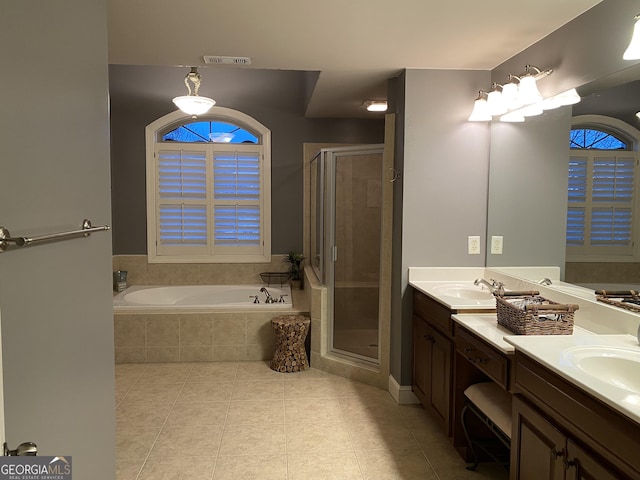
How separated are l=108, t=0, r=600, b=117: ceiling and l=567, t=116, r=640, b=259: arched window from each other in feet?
2.01

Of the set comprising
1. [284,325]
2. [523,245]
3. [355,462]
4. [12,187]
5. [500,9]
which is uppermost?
[500,9]

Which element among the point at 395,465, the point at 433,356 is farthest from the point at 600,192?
the point at 395,465

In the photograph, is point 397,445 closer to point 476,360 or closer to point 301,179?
point 476,360

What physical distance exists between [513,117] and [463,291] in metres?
1.17

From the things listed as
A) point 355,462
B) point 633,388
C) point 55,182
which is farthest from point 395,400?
point 55,182

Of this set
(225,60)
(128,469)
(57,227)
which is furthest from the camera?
(225,60)

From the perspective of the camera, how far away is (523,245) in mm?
2939

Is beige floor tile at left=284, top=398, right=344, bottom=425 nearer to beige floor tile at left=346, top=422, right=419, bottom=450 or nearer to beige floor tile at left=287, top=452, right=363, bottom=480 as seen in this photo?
beige floor tile at left=346, top=422, right=419, bottom=450

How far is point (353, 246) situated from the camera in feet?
12.9

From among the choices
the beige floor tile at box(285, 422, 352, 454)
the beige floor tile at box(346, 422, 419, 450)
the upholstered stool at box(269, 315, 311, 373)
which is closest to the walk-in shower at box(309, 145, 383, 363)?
the upholstered stool at box(269, 315, 311, 373)

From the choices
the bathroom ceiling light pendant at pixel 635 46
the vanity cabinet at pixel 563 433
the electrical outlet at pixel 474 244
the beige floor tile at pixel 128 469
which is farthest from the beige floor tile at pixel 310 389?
the bathroom ceiling light pendant at pixel 635 46

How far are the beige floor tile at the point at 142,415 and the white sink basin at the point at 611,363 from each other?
2487 millimetres

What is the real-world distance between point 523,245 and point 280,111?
3.34 metres

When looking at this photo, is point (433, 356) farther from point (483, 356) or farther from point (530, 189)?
point (530, 189)
